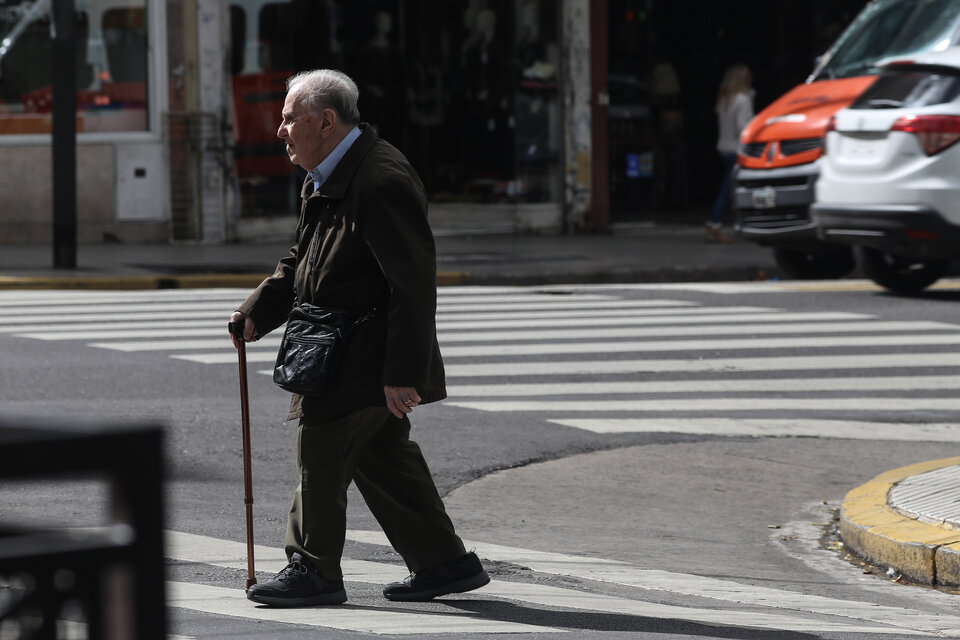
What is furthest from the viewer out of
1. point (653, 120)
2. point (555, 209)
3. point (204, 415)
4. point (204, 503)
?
point (653, 120)

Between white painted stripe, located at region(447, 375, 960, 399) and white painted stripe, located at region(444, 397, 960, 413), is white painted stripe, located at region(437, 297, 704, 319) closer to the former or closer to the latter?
white painted stripe, located at region(447, 375, 960, 399)

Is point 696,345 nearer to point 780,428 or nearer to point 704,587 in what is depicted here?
point 780,428

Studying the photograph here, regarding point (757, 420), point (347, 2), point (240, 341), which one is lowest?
point (757, 420)

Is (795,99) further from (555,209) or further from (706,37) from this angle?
(706,37)

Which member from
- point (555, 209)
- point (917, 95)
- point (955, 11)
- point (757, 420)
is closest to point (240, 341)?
point (757, 420)

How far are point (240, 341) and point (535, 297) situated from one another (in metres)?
9.78

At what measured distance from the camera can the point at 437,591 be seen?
17.0ft

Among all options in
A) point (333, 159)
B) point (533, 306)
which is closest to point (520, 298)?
point (533, 306)

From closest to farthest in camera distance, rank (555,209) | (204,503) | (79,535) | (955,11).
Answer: (79,535) < (204,503) < (955,11) < (555,209)

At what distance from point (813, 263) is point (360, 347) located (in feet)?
38.7

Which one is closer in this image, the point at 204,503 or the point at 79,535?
the point at 79,535

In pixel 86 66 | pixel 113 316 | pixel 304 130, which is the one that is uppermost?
pixel 86 66

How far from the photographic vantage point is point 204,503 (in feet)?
22.4

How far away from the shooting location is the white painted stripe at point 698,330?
1209cm
